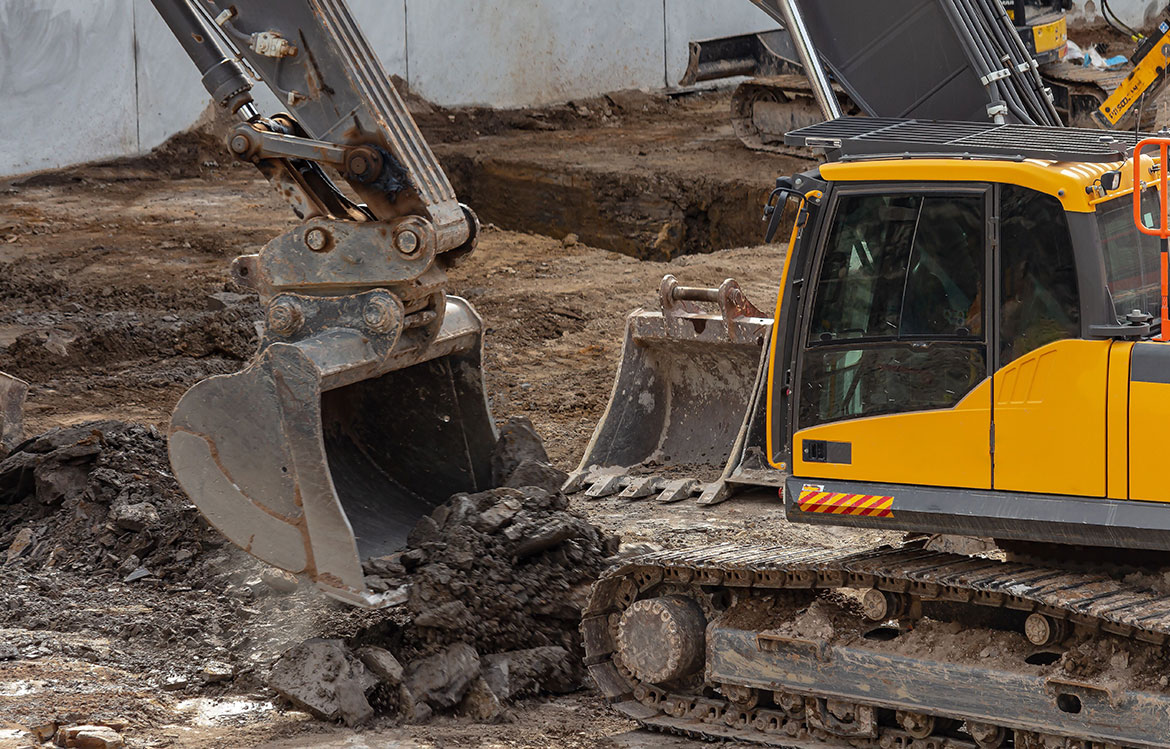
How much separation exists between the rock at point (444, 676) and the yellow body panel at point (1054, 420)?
2.02m

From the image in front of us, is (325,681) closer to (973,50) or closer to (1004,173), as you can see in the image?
(1004,173)

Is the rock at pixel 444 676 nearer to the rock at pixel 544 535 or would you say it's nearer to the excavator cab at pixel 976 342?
the rock at pixel 544 535

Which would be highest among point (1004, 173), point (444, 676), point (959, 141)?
point (959, 141)

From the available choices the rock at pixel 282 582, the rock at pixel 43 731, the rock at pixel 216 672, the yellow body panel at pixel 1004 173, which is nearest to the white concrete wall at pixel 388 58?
the rock at pixel 282 582

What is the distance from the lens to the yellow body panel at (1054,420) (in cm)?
420

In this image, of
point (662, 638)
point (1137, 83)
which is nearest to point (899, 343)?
point (662, 638)

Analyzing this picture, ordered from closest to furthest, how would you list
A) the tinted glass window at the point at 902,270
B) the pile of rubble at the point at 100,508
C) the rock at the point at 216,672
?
the tinted glass window at the point at 902,270 → the rock at the point at 216,672 → the pile of rubble at the point at 100,508

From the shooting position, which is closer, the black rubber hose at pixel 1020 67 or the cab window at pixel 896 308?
the cab window at pixel 896 308

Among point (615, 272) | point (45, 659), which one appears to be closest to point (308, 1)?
point (45, 659)

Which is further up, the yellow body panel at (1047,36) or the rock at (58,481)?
the yellow body panel at (1047,36)

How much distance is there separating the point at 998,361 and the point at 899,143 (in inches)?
33.3

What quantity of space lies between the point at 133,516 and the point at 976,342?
12.8 feet

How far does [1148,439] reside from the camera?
4113 mm

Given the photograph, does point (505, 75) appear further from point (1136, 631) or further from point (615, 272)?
Answer: point (1136, 631)
